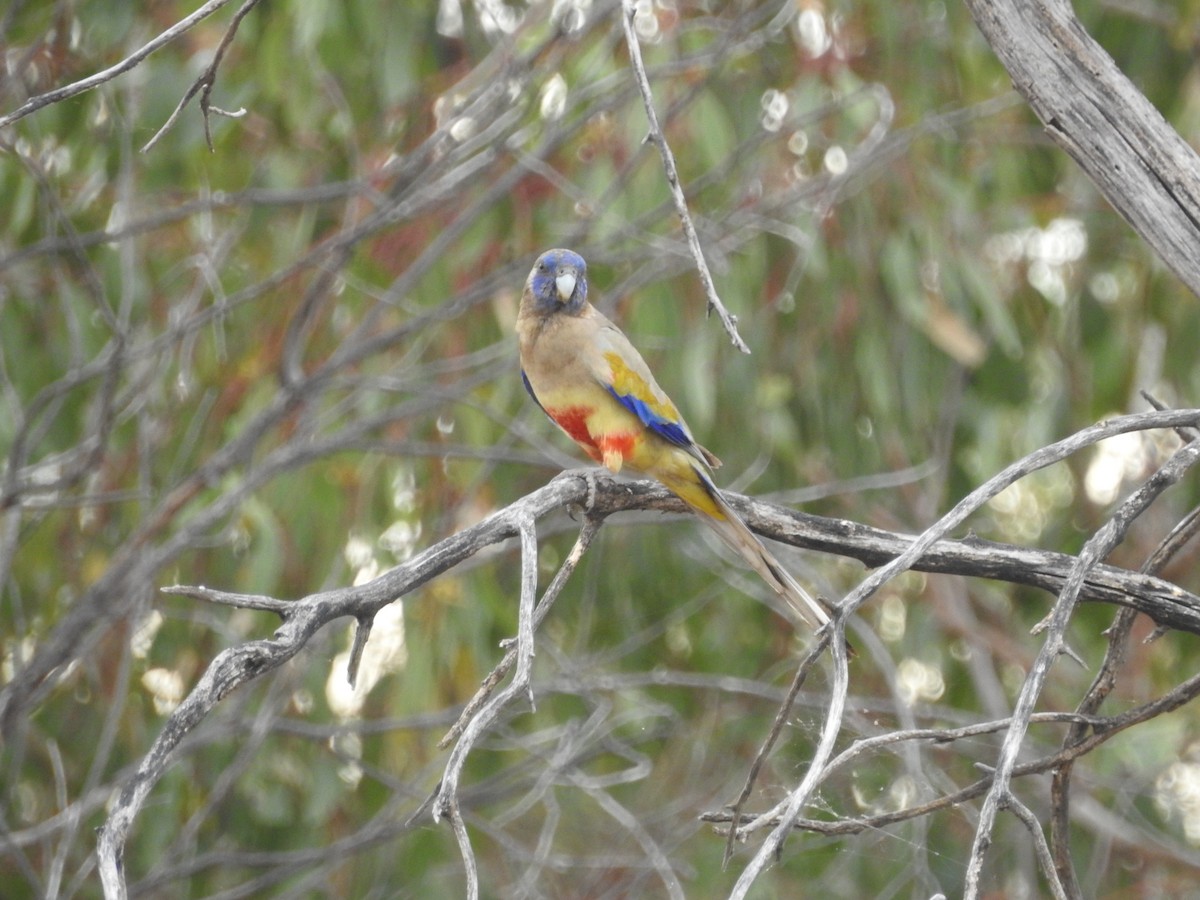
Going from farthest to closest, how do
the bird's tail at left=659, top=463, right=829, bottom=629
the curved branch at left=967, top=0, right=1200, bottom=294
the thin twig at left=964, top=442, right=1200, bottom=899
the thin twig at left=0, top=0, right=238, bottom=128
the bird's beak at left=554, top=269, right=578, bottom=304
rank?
the bird's beak at left=554, top=269, right=578, bottom=304, the bird's tail at left=659, top=463, right=829, bottom=629, the curved branch at left=967, top=0, right=1200, bottom=294, the thin twig at left=0, top=0, right=238, bottom=128, the thin twig at left=964, top=442, right=1200, bottom=899

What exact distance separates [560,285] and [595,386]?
0.34 metres

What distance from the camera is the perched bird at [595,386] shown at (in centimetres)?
362

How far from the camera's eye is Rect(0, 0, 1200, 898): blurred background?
475cm

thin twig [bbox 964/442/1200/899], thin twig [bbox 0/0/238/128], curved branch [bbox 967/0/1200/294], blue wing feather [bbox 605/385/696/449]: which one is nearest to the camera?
thin twig [bbox 964/442/1200/899]

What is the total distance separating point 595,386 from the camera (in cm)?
374

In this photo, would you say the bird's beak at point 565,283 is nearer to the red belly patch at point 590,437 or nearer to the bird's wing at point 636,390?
the bird's wing at point 636,390

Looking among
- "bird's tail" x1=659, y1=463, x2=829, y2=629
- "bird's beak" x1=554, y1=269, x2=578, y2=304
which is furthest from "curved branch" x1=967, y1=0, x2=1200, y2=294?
"bird's beak" x1=554, y1=269, x2=578, y2=304

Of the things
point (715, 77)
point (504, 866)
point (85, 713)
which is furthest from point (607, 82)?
point (504, 866)

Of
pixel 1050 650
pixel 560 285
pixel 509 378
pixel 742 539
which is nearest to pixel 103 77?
pixel 1050 650

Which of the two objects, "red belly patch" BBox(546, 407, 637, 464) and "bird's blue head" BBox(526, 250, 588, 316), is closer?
"red belly patch" BBox(546, 407, 637, 464)

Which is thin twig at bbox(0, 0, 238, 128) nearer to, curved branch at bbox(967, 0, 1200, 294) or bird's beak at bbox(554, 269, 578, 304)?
curved branch at bbox(967, 0, 1200, 294)

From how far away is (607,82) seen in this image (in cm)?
469

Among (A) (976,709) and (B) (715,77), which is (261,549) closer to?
(B) (715,77)

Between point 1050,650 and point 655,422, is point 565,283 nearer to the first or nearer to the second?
point 655,422
